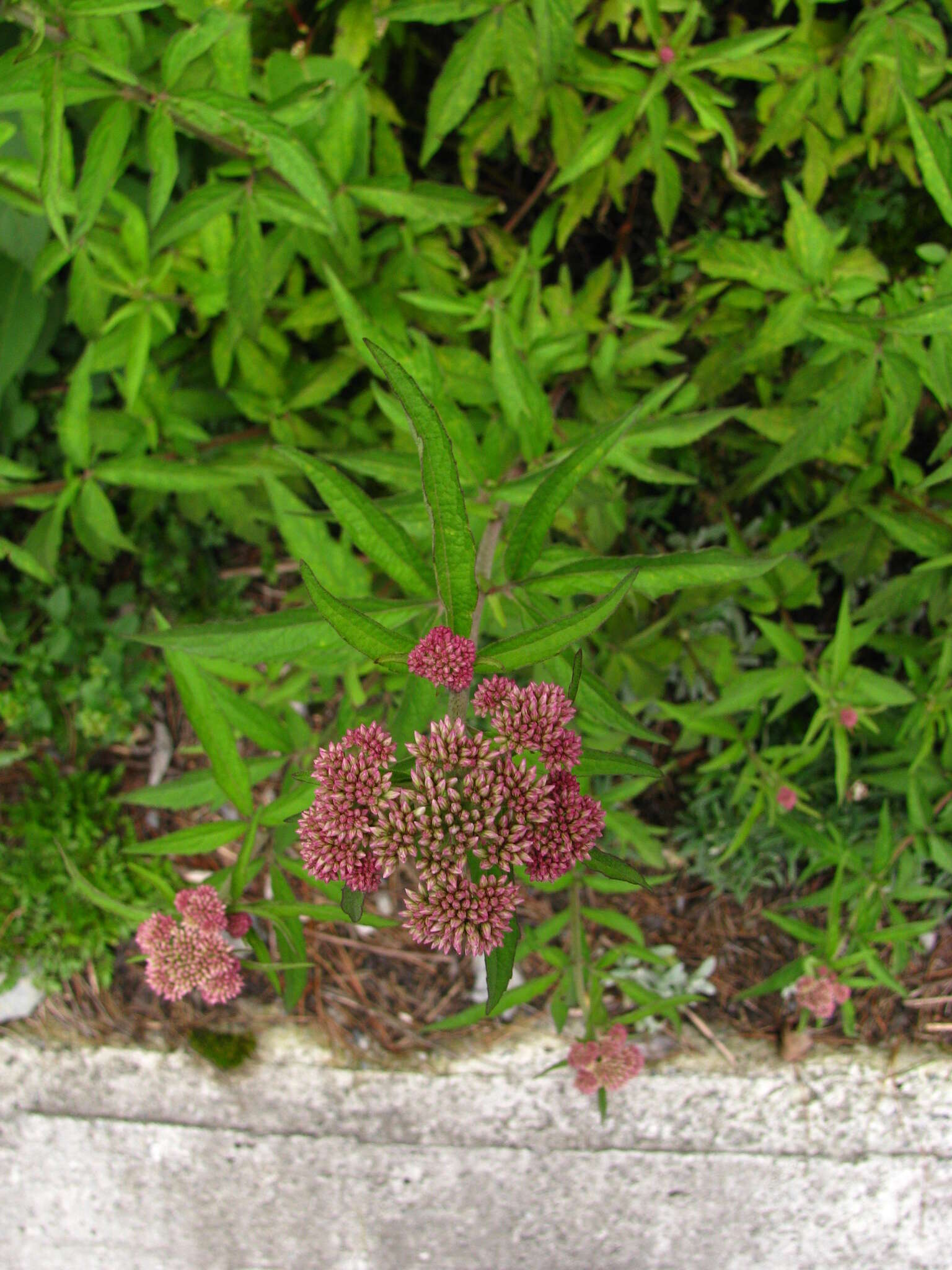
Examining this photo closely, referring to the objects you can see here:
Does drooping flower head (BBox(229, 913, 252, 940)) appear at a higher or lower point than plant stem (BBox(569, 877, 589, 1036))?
higher

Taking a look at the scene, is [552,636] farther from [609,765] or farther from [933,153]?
[933,153]

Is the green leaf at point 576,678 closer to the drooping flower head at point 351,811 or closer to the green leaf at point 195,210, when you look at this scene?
the drooping flower head at point 351,811

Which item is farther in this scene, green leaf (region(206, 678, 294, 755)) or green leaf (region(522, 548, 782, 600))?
green leaf (region(206, 678, 294, 755))

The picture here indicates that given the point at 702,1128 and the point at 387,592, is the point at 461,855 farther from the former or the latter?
the point at 702,1128

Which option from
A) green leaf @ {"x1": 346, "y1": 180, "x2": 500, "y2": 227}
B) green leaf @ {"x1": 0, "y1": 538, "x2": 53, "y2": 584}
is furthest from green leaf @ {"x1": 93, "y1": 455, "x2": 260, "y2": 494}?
green leaf @ {"x1": 346, "y1": 180, "x2": 500, "y2": 227}

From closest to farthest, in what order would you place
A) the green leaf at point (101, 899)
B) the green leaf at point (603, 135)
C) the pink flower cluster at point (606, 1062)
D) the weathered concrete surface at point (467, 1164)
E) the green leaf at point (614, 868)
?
1. the green leaf at point (614, 868)
2. the green leaf at point (101, 899)
3. the pink flower cluster at point (606, 1062)
4. the green leaf at point (603, 135)
5. the weathered concrete surface at point (467, 1164)

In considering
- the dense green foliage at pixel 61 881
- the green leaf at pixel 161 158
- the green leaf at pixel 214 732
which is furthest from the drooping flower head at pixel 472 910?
the dense green foliage at pixel 61 881

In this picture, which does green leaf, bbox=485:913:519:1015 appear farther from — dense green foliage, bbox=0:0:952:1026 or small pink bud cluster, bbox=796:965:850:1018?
small pink bud cluster, bbox=796:965:850:1018

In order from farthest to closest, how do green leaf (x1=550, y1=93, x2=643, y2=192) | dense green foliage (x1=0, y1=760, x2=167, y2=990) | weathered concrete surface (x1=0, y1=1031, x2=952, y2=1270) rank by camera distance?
dense green foliage (x1=0, y1=760, x2=167, y2=990), weathered concrete surface (x1=0, y1=1031, x2=952, y2=1270), green leaf (x1=550, y1=93, x2=643, y2=192)
